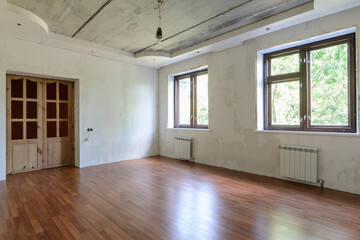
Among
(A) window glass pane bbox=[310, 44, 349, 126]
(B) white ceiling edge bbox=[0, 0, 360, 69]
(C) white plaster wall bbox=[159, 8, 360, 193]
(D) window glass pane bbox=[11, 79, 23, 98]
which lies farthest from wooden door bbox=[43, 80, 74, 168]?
(A) window glass pane bbox=[310, 44, 349, 126]

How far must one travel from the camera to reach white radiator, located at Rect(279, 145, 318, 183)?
371cm

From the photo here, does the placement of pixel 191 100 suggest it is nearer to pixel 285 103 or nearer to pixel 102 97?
pixel 102 97

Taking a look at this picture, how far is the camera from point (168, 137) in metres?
6.80

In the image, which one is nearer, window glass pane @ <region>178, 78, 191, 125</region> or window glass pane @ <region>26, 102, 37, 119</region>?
window glass pane @ <region>26, 102, 37, 119</region>

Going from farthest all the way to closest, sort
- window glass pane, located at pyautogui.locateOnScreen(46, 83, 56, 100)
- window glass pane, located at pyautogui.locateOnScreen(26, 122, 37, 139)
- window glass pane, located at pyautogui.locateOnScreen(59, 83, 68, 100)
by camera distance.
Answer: window glass pane, located at pyautogui.locateOnScreen(59, 83, 68, 100), window glass pane, located at pyautogui.locateOnScreen(46, 83, 56, 100), window glass pane, located at pyautogui.locateOnScreen(26, 122, 37, 139)

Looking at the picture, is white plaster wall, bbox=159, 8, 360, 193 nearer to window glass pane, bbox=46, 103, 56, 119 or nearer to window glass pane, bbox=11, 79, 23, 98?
window glass pane, bbox=46, 103, 56, 119

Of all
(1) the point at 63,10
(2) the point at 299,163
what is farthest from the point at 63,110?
(2) the point at 299,163

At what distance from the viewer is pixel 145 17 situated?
12.6ft

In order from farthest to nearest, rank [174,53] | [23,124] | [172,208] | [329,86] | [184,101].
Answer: [184,101] < [174,53] < [23,124] < [329,86] < [172,208]

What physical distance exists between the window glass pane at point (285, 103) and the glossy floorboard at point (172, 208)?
50.5 inches

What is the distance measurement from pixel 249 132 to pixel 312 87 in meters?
1.51

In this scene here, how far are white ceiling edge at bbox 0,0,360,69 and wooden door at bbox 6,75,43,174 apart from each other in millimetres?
1061

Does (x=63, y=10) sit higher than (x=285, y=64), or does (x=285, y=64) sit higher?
(x=63, y=10)

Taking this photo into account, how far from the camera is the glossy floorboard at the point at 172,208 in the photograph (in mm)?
2271
